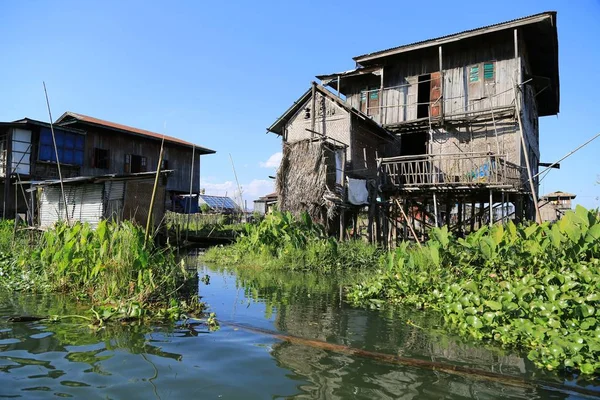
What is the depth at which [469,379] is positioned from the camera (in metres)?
3.50

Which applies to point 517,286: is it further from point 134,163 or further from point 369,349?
point 134,163

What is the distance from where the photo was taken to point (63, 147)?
2019cm

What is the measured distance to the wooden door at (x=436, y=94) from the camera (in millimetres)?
16766

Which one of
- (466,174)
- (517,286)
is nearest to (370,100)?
(466,174)

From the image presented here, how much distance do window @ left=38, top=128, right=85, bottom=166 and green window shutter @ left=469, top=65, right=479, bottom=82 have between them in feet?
62.1

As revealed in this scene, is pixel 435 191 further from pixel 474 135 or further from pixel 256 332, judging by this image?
pixel 256 332

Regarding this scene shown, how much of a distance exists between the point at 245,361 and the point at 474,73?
52.2 ft

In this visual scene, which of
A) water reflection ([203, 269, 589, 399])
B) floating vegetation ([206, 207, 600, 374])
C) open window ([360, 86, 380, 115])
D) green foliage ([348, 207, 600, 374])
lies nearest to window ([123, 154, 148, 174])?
open window ([360, 86, 380, 115])

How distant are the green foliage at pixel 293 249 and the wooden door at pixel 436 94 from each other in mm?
7380

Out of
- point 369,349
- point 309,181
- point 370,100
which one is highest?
point 370,100

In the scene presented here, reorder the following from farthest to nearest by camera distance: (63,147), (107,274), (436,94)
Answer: (63,147) → (436,94) → (107,274)

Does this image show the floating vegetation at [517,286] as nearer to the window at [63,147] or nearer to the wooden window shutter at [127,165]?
the window at [63,147]

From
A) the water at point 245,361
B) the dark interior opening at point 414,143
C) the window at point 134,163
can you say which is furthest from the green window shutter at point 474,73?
the window at point 134,163

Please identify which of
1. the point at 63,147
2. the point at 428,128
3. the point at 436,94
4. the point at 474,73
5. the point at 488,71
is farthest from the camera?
the point at 63,147
